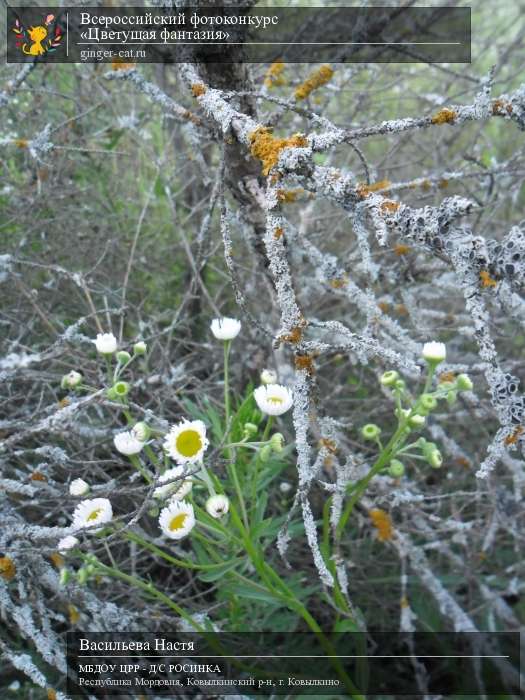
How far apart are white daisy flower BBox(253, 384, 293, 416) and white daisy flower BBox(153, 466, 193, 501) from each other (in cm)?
18

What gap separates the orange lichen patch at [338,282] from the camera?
131 centimetres

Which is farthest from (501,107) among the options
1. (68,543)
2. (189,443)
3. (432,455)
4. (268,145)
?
(68,543)

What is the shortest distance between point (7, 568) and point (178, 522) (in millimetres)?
353

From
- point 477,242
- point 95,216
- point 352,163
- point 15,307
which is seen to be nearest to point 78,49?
point 95,216

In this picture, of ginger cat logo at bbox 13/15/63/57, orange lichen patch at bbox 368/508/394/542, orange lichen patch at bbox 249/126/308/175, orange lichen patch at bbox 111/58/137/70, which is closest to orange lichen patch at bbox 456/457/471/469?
orange lichen patch at bbox 368/508/394/542

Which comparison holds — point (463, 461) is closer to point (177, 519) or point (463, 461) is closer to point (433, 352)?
point (433, 352)

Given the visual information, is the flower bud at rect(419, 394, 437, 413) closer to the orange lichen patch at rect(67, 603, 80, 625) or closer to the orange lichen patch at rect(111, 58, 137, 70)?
the orange lichen patch at rect(67, 603, 80, 625)

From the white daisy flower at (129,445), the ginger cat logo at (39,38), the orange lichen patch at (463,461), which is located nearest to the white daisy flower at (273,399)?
the white daisy flower at (129,445)

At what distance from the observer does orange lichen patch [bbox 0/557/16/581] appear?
1.15 m

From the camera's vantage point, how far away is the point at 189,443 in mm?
1062

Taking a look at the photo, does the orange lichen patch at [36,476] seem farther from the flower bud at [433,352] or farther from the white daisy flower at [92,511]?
the flower bud at [433,352]

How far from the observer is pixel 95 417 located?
69.9 inches

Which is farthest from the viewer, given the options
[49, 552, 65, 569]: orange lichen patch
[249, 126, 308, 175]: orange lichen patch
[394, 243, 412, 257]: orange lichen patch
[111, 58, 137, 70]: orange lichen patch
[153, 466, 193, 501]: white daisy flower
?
[394, 243, 412, 257]: orange lichen patch

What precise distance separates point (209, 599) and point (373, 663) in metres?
0.48
